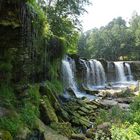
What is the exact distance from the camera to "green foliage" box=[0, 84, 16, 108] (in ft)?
34.8

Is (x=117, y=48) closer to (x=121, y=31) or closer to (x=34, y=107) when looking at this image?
(x=121, y=31)

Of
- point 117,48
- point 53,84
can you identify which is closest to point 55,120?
point 53,84

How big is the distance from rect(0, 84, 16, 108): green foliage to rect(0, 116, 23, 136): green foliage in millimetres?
903

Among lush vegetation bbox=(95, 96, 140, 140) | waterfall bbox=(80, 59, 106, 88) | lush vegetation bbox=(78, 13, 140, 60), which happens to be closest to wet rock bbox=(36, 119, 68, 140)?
lush vegetation bbox=(95, 96, 140, 140)

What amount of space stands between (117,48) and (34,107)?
48198 mm

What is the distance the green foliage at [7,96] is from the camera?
10.6 metres

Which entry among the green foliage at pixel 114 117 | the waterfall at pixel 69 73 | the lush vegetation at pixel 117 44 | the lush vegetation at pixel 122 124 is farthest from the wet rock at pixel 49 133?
the lush vegetation at pixel 117 44

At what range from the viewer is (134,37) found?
189 feet

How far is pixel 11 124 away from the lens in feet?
30.7

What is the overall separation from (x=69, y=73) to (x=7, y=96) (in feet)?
44.5

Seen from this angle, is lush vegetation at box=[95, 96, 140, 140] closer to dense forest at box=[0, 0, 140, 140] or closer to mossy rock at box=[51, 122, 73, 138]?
dense forest at box=[0, 0, 140, 140]

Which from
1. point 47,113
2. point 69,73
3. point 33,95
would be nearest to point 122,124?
point 47,113

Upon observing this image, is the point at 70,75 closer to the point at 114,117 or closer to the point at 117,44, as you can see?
the point at 114,117

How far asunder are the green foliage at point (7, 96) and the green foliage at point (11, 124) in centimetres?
90
